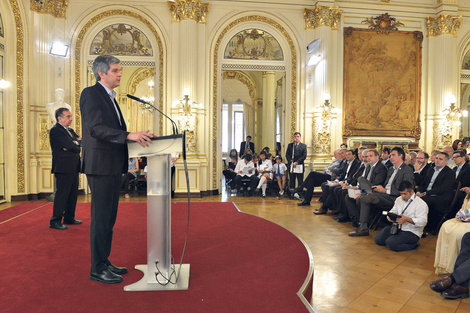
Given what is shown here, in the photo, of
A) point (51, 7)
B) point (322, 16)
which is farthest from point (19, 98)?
point (322, 16)

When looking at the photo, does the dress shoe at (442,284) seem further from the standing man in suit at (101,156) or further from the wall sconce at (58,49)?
the wall sconce at (58,49)

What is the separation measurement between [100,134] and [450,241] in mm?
3434

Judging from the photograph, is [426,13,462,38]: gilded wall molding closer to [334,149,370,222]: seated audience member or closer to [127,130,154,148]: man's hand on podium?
[334,149,370,222]: seated audience member

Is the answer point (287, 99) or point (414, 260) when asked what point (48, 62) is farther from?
point (414, 260)

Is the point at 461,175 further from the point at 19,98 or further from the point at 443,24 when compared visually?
the point at 19,98

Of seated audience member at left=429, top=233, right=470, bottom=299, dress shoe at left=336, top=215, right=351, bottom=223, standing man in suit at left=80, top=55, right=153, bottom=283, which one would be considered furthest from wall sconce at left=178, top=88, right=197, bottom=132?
seated audience member at left=429, top=233, right=470, bottom=299

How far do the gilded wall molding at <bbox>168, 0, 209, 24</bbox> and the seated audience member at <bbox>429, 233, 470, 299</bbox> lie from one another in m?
8.01

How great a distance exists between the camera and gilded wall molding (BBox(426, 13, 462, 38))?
33.9 feet

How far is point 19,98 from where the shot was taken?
28.1ft

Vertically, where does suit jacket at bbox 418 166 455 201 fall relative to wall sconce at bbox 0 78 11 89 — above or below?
below

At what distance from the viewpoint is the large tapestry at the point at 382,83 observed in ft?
33.8

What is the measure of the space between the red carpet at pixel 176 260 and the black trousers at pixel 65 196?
0.23 metres

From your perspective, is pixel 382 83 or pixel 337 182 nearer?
pixel 337 182

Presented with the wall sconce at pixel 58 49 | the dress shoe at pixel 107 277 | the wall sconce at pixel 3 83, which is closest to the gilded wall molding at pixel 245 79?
the wall sconce at pixel 58 49
